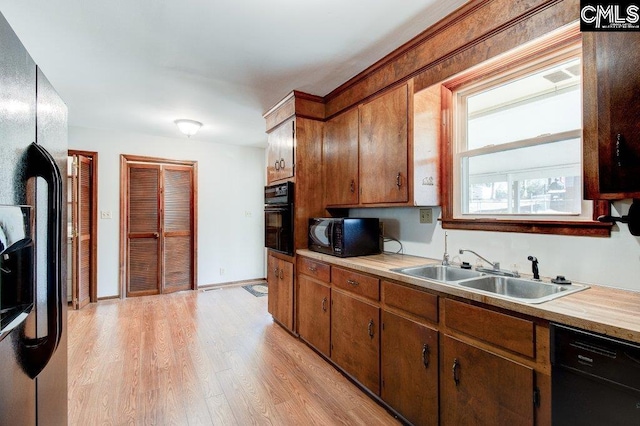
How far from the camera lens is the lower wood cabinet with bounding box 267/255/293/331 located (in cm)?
307

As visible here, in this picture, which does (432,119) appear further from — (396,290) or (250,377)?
(250,377)

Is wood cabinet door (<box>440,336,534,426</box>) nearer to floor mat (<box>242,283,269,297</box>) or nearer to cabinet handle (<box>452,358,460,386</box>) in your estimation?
cabinet handle (<box>452,358,460,386</box>)

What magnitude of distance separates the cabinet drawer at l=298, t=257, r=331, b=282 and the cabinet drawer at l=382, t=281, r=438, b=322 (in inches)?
26.6

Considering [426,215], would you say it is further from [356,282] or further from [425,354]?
[425,354]

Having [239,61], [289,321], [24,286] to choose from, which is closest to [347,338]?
[289,321]

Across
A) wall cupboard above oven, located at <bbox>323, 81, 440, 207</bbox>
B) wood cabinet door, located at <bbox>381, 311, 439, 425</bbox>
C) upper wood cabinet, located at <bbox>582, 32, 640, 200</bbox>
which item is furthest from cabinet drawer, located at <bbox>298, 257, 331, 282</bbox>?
upper wood cabinet, located at <bbox>582, 32, 640, 200</bbox>

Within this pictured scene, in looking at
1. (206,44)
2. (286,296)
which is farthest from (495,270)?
(206,44)

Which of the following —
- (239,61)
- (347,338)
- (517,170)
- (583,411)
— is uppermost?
(239,61)

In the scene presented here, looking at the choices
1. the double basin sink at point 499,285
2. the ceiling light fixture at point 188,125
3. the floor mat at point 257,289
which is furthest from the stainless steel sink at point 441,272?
the ceiling light fixture at point 188,125

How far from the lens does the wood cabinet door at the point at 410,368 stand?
1.61m

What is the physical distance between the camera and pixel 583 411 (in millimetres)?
1062

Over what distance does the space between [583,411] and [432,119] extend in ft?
5.86

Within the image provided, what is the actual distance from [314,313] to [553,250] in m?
1.78

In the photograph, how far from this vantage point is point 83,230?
13.1 feet
